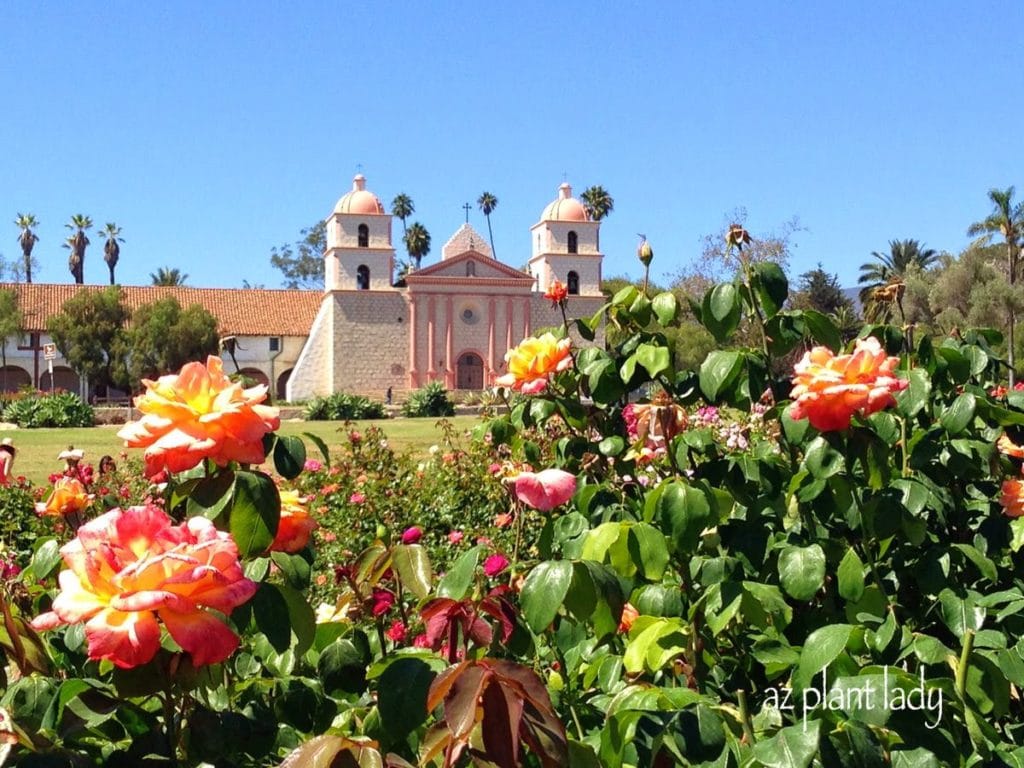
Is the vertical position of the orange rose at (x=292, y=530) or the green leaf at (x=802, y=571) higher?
the orange rose at (x=292, y=530)

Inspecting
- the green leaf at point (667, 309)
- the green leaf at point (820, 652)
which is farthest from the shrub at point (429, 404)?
the green leaf at point (820, 652)

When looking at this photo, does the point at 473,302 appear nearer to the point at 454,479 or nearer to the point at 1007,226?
the point at 1007,226

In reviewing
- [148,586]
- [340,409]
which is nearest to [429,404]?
[340,409]

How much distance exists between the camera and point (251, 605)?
1.12 meters

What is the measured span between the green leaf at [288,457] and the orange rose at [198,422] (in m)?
0.09

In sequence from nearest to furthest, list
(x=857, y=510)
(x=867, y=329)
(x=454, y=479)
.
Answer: (x=857, y=510) → (x=867, y=329) → (x=454, y=479)

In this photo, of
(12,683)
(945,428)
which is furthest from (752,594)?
(12,683)

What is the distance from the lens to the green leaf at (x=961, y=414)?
191 centimetres

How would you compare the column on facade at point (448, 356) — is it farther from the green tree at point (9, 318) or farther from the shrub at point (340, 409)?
the green tree at point (9, 318)

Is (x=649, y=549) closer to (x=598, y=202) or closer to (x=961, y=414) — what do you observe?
(x=961, y=414)

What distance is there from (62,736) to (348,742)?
1.10ft

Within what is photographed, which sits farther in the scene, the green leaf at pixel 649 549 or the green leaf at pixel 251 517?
the green leaf at pixel 649 549

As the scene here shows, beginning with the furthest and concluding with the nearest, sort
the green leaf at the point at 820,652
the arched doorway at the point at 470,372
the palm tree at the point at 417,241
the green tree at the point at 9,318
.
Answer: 1. the palm tree at the point at 417,241
2. the arched doorway at the point at 470,372
3. the green tree at the point at 9,318
4. the green leaf at the point at 820,652

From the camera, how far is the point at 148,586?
36.8 inches
